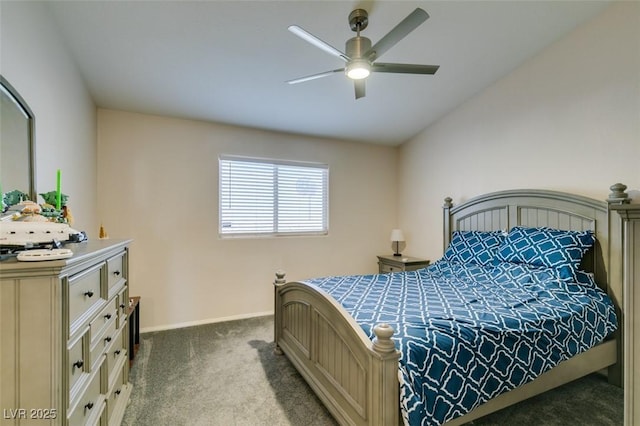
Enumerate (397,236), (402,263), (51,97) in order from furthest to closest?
1. (397,236)
2. (402,263)
3. (51,97)

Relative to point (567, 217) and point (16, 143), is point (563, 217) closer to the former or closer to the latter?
point (567, 217)

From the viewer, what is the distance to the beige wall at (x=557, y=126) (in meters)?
2.27

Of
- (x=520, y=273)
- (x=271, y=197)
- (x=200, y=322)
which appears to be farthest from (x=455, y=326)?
(x=200, y=322)

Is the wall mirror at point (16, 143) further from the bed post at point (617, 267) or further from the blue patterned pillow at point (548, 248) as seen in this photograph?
the bed post at point (617, 267)

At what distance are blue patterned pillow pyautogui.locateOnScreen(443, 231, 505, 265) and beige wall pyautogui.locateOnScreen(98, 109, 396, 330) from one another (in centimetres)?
165

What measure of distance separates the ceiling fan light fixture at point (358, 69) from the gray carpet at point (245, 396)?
2.26 metres

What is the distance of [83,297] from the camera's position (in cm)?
122

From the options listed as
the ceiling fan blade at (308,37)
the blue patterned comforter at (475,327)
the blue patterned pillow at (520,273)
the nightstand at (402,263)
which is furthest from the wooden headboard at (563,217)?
the ceiling fan blade at (308,37)

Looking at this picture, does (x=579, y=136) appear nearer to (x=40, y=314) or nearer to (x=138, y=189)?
(x=40, y=314)

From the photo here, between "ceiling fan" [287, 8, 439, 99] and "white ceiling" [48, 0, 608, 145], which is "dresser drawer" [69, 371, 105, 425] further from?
"white ceiling" [48, 0, 608, 145]

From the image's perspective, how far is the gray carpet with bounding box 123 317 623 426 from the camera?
1.86 meters

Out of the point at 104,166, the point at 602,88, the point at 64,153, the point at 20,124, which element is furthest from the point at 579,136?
the point at 104,166

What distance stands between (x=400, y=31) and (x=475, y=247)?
7.35 ft

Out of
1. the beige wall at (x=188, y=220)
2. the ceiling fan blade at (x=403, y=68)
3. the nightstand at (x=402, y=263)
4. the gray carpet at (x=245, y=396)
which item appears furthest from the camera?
the nightstand at (x=402, y=263)
